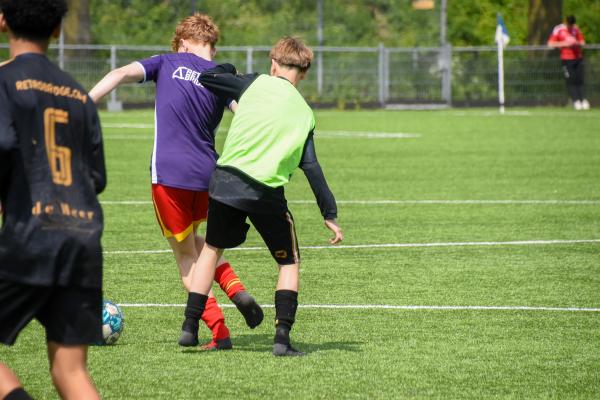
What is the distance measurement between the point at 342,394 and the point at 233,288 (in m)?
1.39

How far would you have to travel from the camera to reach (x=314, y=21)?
140 feet

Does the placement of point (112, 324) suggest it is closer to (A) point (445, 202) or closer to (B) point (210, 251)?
(B) point (210, 251)

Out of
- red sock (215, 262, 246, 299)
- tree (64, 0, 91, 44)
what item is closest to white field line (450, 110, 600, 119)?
tree (64, 0, 91, 44)

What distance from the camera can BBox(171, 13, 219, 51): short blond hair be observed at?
7.43 m

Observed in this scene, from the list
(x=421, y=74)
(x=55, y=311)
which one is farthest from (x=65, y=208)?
(x=421, y=74)

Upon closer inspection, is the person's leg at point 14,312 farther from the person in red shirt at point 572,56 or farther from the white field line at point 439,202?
the person in red shirt at point 572,56

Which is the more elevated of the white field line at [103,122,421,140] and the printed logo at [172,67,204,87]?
the printed logo at [172,67,204,87]

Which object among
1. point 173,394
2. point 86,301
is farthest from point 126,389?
point 86,301

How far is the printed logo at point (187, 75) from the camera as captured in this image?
732cm

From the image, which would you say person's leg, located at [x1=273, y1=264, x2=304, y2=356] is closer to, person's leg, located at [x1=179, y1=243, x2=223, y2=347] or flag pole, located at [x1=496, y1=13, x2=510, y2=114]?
person's leg, located at [x1=179, y1=243, x2=223, y2=347]

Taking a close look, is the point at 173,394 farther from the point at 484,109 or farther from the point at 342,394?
the point at 484,109

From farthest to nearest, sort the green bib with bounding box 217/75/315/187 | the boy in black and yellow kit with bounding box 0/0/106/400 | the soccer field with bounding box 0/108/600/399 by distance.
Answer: the green bib with bounding box 217/75/315/187 < the soccer field with bounding box 0/108/600/399 < the boy in black and yellow kit with bounding box 0/0/106/400

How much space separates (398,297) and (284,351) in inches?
79.1

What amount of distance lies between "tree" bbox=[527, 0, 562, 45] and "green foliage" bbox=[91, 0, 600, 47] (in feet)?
9.34
